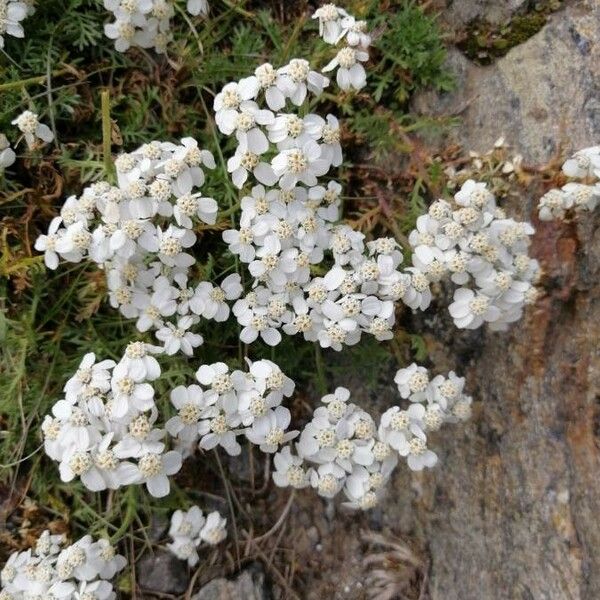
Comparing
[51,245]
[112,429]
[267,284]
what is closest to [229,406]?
[112,429]

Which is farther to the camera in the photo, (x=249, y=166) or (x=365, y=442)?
(x=365, y=442)

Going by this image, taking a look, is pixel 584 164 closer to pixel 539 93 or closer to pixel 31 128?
pixel 539 93

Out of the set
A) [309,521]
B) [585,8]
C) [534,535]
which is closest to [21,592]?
[309,521]

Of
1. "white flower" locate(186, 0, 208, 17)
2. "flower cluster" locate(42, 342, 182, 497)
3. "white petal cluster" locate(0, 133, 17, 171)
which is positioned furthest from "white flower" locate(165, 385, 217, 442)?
"white flower" locate(186, 0, 208, 17)

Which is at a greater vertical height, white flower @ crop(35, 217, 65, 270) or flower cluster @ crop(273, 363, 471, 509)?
Answer: white flower @ crop(35, 217, 65, 270)

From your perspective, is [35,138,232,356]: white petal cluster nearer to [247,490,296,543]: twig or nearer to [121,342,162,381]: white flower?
[121,342,162,381]: white flower

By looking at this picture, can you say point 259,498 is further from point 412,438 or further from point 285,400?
point 412,438
